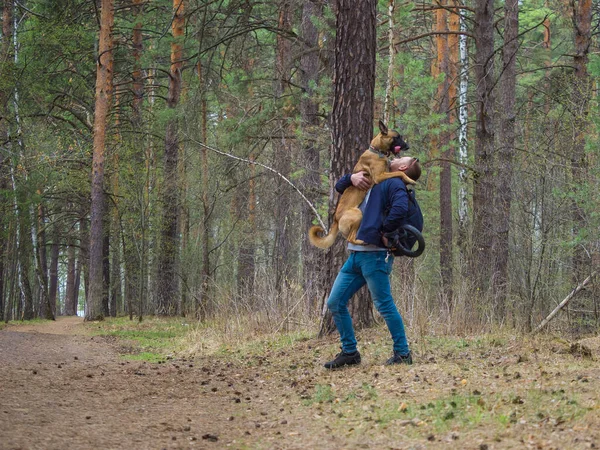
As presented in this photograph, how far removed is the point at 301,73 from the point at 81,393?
37.7ft

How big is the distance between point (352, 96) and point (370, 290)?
3163mm

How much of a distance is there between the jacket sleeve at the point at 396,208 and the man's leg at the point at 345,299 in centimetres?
52

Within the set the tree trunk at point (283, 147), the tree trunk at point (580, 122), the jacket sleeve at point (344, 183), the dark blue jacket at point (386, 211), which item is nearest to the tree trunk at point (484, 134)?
the tree trunk at point (580, 122)

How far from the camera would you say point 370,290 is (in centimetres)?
700

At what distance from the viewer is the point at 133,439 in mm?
4910

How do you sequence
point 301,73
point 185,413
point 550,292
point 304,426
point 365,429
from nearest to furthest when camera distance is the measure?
point 365,429 < point 304,426 < point 185,413 < point 550,292 < point 301,73

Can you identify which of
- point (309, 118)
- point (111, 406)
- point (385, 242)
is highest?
point (309, 118)

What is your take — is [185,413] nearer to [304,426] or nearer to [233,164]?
[304,426]

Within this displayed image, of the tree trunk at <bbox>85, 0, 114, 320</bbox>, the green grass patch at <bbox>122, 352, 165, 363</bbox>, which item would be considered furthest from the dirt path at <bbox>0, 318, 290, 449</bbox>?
the tree trunk at <bbox>85, 0, 114, 320</bbox>

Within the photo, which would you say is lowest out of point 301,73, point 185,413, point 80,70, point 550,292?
point 185,413

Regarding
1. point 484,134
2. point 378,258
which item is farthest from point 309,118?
point 378,258

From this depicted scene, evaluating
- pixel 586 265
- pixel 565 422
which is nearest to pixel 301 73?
pixel 586 265

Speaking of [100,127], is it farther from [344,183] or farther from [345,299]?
[345,299]

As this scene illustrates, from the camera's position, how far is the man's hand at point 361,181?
7.17 m
